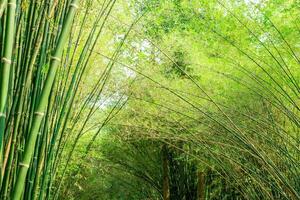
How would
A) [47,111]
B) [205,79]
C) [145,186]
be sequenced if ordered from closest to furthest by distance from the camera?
[47,111] < [205,79] < [145,186]

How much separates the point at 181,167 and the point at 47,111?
713cm

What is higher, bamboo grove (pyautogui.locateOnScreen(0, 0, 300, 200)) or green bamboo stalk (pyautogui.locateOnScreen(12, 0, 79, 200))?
bamboo grove (pyautogui.locateOnScreen(0, 0, 300, 200))

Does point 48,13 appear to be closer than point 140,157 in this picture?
Yes

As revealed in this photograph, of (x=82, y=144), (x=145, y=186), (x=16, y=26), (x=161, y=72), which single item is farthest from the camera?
(x=145, y=186)

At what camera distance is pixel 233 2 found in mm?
7766

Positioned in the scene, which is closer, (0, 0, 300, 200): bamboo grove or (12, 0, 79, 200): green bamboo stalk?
(12, 0, 79, 200): green bamboo stalk

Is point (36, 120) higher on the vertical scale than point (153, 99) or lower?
lower

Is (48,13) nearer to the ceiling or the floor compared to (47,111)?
nearer to the ceiling

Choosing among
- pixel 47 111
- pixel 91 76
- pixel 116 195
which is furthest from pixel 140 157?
pixel 47 111

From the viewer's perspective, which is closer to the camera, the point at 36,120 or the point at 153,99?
the point at 36,120

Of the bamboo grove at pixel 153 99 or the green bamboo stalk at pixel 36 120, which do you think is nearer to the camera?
the green bamboo stalk at pixel 36 120

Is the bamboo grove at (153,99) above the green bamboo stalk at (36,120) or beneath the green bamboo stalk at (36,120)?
above

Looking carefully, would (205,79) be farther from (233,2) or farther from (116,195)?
(116,195)

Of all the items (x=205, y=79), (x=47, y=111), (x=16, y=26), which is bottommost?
(x=47, y=111)
